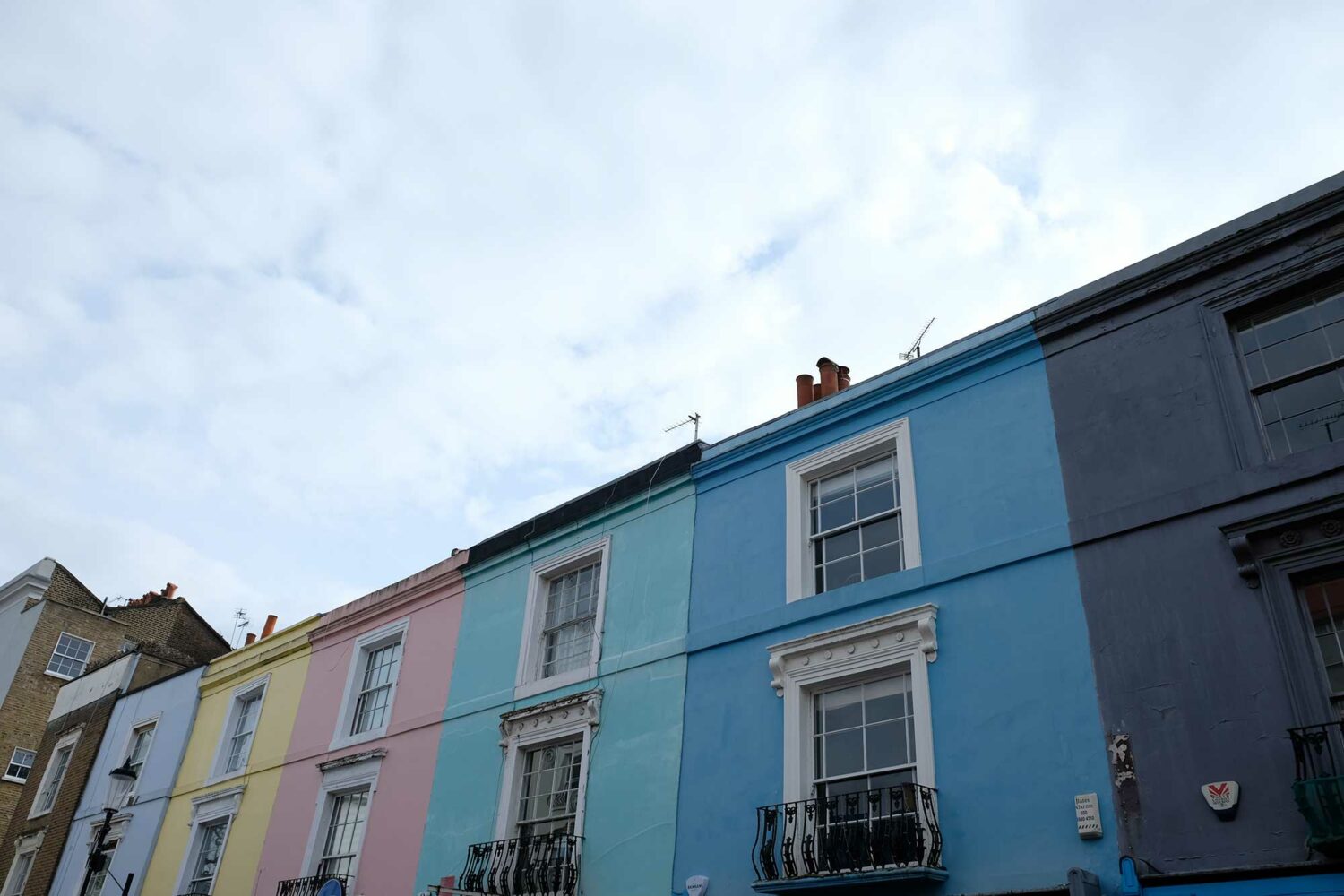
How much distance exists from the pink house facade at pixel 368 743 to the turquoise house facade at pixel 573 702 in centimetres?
49

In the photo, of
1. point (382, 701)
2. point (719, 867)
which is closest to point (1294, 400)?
point (719, 867)

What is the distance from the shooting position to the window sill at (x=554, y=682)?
43.3ft

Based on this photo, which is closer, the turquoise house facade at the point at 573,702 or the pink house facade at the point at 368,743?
the turquoise house facade at the point at 573,702

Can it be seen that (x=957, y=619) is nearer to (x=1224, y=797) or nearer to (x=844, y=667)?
(x=844, y=667)

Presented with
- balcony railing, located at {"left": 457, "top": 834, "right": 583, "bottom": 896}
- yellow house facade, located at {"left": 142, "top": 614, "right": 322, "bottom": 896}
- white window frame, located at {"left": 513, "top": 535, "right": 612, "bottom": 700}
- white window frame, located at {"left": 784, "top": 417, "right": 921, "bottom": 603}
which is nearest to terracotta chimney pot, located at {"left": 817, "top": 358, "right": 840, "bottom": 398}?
white window frame, located at {"left": 784, "top": 417, "right": 921, "bottom": 603}

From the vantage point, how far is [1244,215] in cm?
955

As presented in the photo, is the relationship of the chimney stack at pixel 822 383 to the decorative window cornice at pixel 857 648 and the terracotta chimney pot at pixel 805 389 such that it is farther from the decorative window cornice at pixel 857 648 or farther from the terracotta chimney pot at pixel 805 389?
the decorative window cornice at pixel 857 648

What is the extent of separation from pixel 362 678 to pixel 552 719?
17.5 feet

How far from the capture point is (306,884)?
48.9ft

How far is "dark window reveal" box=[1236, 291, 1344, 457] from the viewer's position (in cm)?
859

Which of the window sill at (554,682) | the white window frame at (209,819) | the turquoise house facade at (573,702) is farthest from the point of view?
the white window frame at (209,819)

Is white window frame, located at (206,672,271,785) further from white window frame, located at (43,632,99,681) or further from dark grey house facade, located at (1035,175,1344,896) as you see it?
dark grey house facade, located at (1035,175,1344,896)

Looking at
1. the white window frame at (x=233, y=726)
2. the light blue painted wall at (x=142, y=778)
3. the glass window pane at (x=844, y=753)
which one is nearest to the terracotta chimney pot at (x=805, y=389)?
the glass window pane at (x=844, y=753)

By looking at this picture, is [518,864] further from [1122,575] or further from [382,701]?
[1122,575]
